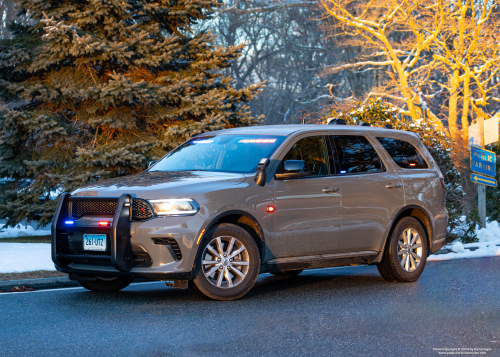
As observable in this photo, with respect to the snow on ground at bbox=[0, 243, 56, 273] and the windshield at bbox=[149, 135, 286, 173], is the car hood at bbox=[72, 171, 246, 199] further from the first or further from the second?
the snow on ground at bbox=[0, 243, 56, 273]

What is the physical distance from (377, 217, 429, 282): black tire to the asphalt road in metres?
0.14

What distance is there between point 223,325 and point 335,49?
28.8 metres

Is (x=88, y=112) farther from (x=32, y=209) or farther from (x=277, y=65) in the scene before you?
(x=277, y=65)

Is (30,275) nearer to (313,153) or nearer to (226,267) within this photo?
(226,267)

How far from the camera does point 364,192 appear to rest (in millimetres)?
8664

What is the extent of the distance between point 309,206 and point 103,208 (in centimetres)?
233

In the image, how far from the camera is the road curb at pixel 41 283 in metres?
8.55

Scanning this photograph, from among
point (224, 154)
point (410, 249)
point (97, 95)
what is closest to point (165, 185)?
point (224, 154)

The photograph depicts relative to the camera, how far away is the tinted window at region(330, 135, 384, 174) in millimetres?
8688

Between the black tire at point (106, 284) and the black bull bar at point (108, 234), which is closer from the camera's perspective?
Result: the black bull bar at point (108, 234)

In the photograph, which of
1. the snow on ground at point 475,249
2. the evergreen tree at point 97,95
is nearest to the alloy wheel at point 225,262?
the snow on ground at point 475,249

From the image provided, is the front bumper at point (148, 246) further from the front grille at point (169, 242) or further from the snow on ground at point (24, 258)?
the snow on ground at point (24, 258)

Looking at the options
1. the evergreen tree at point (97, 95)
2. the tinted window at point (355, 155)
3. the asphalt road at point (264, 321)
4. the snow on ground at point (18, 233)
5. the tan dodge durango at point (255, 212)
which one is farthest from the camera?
the snow on ground at point (18, 233)

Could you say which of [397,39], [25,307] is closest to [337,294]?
[25,307]
